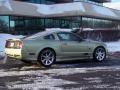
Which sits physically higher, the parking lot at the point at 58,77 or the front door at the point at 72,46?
the front door at the point at 72,46

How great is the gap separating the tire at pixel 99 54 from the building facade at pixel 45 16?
27.6 m

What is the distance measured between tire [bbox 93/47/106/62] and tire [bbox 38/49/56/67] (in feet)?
7.95

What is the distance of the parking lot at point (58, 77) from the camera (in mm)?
10242

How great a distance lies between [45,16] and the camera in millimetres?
50812

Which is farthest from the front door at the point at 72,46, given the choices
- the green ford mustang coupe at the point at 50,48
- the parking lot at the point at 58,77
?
the parking lot at the point at 58,77

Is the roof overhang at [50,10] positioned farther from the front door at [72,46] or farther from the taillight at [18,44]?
the taillight at [18,44]

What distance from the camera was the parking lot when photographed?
10.2 metres

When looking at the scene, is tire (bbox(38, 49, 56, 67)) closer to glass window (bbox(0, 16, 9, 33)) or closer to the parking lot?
the parking lot

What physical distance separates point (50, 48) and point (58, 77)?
3347 mm

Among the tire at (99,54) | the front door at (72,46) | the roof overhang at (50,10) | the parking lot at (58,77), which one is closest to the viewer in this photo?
the parking lot at (58,77)

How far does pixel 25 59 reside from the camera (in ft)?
48.1

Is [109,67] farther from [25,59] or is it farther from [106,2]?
Answer: [106,2]

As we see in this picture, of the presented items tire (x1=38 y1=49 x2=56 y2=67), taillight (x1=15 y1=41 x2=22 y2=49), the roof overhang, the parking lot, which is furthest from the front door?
the roof overhang

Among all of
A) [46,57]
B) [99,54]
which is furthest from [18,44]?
[99,54]
